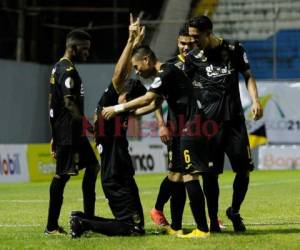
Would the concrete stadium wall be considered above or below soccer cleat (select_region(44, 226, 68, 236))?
above

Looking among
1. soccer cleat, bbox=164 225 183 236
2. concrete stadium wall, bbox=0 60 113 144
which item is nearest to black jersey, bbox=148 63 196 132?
soccer cleat, bbox=164 225 183 236

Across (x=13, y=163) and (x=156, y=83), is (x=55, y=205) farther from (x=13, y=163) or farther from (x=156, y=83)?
(x=13, y=163)

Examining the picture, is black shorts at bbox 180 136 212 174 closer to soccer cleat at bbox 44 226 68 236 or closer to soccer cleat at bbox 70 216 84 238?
soccer cleat at bbox 70 216 84 238

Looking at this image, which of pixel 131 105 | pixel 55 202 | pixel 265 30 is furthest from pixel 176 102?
pixel 265 30

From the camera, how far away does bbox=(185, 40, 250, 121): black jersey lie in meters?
10.7

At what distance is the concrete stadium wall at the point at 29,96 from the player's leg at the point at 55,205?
927 inches

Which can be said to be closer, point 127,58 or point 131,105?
point 131,105

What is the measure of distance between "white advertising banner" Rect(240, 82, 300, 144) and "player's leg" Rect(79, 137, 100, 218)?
2182 centimetres

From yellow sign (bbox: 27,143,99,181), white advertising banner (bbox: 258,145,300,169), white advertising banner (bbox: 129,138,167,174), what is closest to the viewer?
yellow sign (bbox: 27,143,99,181)

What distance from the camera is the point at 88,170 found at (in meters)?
10.8

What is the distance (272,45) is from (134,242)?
2525 cm

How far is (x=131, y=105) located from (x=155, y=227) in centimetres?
224

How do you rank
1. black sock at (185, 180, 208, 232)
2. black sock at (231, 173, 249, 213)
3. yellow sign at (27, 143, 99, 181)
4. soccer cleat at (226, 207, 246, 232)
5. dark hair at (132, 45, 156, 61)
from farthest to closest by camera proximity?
yellow sign at (27, 143, 99, 181) → black sock at (231, 173, 249, 213) → soccer cleat at (226, 207, 246, 232) → dark hair at (132, 45, 156, 61) → black sock at (185, 180, 208, 232)

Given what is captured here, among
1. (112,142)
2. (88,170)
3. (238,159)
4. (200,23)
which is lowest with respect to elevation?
(88,170)
